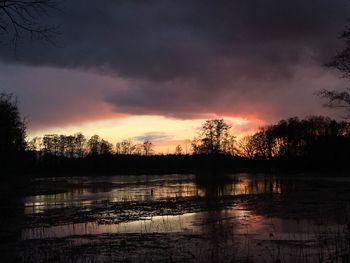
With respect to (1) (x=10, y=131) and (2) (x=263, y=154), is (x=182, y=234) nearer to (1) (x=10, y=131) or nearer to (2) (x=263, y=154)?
(1) (x=10, y=131)

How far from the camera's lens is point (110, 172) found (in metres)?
185

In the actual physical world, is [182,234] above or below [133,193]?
below

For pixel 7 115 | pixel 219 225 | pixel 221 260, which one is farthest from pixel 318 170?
pixel 221 260

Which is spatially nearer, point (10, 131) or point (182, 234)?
point (182, 234)

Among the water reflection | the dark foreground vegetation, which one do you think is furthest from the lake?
the dark foreground vegetation

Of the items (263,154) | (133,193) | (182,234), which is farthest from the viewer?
(263,154)

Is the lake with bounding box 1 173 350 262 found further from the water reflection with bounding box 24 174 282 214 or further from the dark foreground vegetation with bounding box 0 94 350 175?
the dark foreground vegetation with bounding box 0 94 350 175

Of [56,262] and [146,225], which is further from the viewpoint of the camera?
[146,225]

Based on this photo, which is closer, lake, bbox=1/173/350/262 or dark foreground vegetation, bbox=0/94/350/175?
lake, bbox=1/173/350/262

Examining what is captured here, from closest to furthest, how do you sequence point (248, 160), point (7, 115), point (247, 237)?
point (247, 237) → point (7, 115) → point (248, 160)

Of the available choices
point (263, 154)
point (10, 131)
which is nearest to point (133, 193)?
point (10, 131)

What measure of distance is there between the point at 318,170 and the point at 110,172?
232 ft

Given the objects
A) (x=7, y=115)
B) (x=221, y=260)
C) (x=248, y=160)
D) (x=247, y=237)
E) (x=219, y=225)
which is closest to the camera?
(x=221, y=260)

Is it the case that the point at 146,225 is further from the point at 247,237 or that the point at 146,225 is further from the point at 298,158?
the point at 298,158
